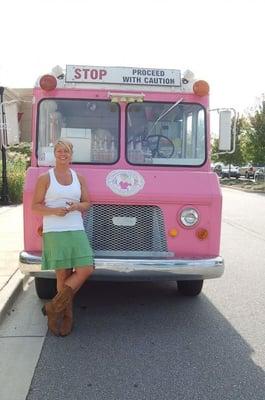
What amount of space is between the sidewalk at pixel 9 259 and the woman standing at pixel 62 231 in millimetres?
855

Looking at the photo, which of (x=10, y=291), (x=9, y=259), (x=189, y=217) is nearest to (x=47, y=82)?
(x=189, y=217)

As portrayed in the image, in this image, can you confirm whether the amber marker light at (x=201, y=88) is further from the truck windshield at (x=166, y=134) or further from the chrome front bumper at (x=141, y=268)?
the chrome front bumper at (x=141, y=268)

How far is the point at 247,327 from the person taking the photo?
5523 millimetres

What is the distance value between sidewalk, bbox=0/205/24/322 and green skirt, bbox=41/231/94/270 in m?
0.99

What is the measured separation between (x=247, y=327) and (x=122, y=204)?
5.85 ft

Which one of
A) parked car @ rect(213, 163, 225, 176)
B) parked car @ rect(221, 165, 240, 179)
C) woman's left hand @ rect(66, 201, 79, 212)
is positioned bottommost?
parked car @ rect(221, 165, 240, 179)

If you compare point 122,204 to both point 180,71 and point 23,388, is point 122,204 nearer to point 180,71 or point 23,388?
point 180,71

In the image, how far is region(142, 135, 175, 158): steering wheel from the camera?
6250 millimetres

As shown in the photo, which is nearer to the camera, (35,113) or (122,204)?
(122,204)

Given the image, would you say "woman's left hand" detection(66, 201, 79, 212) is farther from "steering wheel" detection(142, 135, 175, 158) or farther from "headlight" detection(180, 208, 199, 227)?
"steering wheel" detection(142, 135, 175, 158)

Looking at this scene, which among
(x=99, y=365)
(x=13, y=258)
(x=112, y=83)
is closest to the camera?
(x=99, y=365)

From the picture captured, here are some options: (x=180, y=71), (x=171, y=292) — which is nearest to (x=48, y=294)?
(x=171, y=292)

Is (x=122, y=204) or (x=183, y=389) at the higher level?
(x=122, y=204)

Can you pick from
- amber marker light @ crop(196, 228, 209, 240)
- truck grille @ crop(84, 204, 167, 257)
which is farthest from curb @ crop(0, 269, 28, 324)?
amber marker light @ crop(196, 228, 209, 240)
